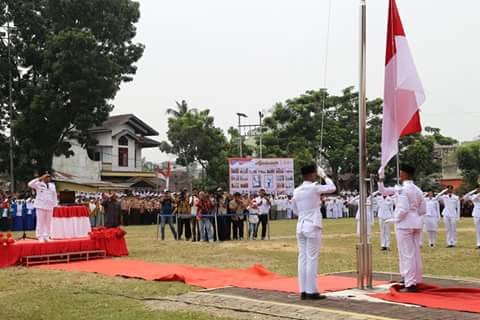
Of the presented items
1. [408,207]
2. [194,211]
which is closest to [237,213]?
[194,211]

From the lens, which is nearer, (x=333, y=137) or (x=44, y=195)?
(x=44, y=195)

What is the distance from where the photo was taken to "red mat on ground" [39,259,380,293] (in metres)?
10.9

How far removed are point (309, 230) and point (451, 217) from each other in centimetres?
1137

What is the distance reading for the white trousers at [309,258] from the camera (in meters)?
9.40

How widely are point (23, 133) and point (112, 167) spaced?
1781cm

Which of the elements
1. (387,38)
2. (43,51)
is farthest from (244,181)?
(387,38)

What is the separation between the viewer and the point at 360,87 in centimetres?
1049

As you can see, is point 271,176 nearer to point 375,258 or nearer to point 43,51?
point 43,51

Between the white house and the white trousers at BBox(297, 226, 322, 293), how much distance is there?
135 feet

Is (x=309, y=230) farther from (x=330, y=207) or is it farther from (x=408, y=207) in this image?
(x=330, y=207)

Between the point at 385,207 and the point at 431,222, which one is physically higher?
the point at 385,207

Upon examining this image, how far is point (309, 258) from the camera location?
9.46 m

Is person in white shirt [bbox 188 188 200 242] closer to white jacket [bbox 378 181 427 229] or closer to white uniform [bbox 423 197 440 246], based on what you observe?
white uniform [bbox 423 197 440 246]

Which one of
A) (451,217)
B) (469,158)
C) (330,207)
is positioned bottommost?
(451,217)
